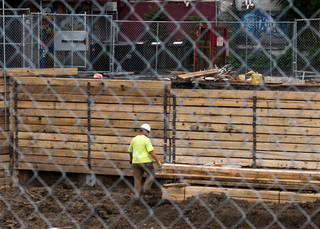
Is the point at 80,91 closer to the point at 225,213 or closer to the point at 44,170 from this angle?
the point at 44,170

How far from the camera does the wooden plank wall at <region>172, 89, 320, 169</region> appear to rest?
876cm

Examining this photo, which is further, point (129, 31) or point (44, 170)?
point (129, 31)

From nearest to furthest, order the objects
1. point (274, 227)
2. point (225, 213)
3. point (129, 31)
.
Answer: point (274, 227) → point (225, 213) → point (129, 31)

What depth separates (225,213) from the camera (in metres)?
7.33

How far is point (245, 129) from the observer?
907 centimetres

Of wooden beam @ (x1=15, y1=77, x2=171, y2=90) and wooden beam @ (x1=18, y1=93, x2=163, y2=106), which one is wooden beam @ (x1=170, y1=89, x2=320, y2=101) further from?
wooden beam @ (x1=18, y1=93, x2=163, y2=106)

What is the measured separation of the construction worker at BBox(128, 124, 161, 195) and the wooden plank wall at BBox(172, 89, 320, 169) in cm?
67

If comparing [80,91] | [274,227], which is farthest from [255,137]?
[80,91]

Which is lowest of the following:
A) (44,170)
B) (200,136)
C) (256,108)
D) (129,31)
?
(44,170)

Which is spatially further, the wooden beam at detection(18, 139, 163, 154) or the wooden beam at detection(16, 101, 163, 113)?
the wooden beam at detection(18, 139, 163, 154)

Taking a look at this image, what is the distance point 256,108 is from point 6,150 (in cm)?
559

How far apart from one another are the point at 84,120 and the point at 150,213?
3.75 metres

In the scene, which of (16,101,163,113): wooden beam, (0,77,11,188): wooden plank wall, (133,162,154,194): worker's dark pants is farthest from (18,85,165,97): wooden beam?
(133,162,154,194): worker's dark pants

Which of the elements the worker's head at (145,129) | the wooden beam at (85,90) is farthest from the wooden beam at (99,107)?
the worker's head at (145,129)
